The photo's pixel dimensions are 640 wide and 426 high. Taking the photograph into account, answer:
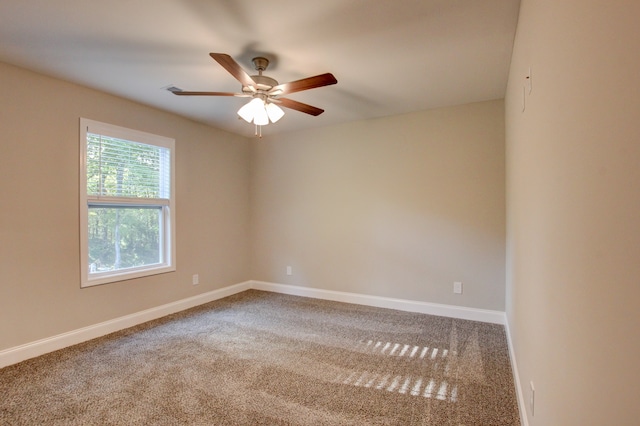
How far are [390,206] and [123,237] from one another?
10.3 ft

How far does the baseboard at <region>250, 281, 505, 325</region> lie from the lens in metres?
3.54

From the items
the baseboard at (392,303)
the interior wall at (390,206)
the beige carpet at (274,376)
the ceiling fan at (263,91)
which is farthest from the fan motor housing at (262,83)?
the baseboard at (392,303)

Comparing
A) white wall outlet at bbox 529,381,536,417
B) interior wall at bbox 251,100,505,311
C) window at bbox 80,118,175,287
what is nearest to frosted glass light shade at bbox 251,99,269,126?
window at bbox 80,118,175,287

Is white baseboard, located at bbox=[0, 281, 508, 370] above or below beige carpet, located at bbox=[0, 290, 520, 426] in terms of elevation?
above

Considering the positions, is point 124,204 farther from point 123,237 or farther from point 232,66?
point 232,66

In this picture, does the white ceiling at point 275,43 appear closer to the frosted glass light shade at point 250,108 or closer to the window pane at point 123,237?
the frosted glass light shade at point 250,108

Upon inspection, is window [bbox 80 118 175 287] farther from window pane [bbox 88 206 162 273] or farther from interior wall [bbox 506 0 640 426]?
interior wall [bbox 506 0 640 426]

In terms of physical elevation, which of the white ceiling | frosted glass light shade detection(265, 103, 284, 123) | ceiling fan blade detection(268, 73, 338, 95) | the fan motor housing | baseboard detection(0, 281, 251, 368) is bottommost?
baseboard detection(0, 281, 251, 368)

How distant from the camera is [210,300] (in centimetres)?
444

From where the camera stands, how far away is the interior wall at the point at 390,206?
11.6ft

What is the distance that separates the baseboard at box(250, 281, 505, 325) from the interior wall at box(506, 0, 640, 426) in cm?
226

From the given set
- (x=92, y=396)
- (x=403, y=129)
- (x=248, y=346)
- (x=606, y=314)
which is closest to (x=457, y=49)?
(x=403, y=129)

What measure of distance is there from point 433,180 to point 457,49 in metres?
1.66

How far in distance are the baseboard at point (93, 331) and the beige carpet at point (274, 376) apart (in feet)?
0.33
